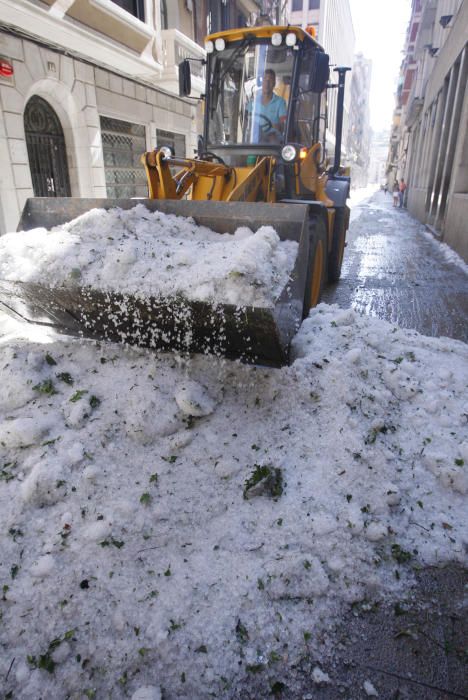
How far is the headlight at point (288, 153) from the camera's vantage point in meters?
4.26

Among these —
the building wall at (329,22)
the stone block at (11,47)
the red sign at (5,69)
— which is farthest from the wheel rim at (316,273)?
the building wall at (329,22)

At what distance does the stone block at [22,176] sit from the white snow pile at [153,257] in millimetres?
5421

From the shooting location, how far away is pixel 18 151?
25.3 ft

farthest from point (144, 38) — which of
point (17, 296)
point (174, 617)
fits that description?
point (174, 617)

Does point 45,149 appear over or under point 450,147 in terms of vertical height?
under

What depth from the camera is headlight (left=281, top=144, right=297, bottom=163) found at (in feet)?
14.0

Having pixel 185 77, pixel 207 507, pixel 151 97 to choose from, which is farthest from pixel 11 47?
pixel 207 507

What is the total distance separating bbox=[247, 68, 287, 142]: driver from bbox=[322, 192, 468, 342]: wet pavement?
2.00 m

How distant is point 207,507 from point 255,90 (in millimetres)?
4246

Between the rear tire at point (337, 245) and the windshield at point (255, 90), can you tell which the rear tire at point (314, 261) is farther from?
the rear tire at point (337, 245)

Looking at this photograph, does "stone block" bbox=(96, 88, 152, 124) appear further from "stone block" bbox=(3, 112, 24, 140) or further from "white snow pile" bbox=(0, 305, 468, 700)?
"white snow pile" bbox=(0, 305, 468, 700)

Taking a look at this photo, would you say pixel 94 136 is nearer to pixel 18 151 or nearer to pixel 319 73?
pixel 18 151

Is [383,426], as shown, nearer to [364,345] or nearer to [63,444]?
[364,345]

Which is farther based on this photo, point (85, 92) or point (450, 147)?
point (450, 147)
